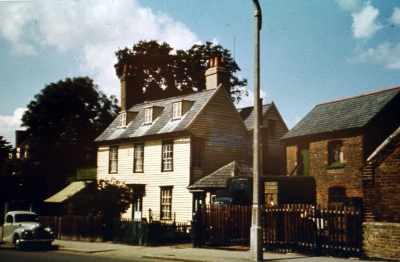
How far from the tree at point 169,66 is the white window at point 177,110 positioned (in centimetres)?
1660

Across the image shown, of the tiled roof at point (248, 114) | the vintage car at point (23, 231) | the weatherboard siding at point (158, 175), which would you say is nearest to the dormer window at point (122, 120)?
the weatherboard siding at point (158, 175)

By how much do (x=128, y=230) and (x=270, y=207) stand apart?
8195mm

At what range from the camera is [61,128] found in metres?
48.5

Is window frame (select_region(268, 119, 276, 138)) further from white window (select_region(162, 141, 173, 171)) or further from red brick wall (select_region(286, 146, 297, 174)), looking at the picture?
white window (select_region(162, 141, 173, 171))

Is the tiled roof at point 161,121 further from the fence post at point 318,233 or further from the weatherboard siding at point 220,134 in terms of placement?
the fence post at point 318,233

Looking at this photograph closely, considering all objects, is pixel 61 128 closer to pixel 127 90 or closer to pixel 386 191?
pixel 127 90

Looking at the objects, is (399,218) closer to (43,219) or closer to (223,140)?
(223,140)

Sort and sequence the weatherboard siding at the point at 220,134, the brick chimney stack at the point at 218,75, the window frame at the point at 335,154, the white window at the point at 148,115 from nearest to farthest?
the window frame at the point at 335,154, the weatherboard siding at the point at 220,134, the brick chimney stack at the point at 218,75, the white window at the point at 148,115

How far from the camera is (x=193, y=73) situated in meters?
49.9

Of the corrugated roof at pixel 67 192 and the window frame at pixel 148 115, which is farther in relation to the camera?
the corrugated roof at pixel 67 192

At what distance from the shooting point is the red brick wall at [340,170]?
2647 cm

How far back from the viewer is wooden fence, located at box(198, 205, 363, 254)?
16.2 meters

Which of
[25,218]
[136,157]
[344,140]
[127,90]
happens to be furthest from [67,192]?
[344,140]

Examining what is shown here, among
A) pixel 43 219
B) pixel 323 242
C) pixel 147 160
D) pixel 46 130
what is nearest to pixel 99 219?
pixel 43 219
